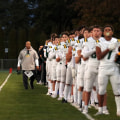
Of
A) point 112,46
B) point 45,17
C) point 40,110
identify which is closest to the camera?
point 112,46

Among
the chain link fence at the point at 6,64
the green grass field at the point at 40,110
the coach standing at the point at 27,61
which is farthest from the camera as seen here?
the chain link fence at the point at 6,64

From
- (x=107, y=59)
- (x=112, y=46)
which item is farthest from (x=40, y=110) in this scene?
(x=112, y=46)

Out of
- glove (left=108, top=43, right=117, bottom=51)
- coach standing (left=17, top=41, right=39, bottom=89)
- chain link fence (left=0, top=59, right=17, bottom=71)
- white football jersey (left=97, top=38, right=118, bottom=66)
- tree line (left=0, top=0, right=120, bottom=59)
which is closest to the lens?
glove (left=108, top=43, right=117, bottom=51)

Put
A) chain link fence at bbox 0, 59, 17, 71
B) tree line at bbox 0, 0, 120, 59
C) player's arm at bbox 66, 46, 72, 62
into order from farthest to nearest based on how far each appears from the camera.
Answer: tree line at bbox 0, 0, 120, 59 < chain link fence at bbox 0, 59, 17, 71 < player's arm at bbox 66, 46, 72, 62

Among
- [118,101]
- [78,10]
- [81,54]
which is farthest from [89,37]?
[78,10]

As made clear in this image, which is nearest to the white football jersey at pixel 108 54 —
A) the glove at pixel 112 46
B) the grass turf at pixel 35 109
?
the glove at pixel 112 46

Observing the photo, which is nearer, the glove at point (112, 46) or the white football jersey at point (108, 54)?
the glove at point (112, 46)

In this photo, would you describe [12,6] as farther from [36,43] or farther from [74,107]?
[74,107]

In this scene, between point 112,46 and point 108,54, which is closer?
point 112,46

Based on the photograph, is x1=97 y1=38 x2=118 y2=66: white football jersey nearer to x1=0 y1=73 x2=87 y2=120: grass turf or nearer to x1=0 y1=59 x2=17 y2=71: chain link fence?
x1=0 y1=73 x2=87 y2=120: grass turf

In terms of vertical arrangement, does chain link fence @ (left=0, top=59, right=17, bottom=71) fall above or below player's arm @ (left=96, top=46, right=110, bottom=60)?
below

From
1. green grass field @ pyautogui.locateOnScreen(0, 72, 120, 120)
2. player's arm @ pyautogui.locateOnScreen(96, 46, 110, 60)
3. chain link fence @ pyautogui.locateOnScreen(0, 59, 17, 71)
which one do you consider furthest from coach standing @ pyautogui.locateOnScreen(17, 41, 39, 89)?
chain link fence @ pyautogui.locateOnScreen(0, 59, 17, 71)

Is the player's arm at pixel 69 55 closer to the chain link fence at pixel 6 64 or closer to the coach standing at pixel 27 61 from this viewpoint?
the coach standing at pixel 27 61

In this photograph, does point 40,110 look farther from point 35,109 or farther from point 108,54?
point 108,54
